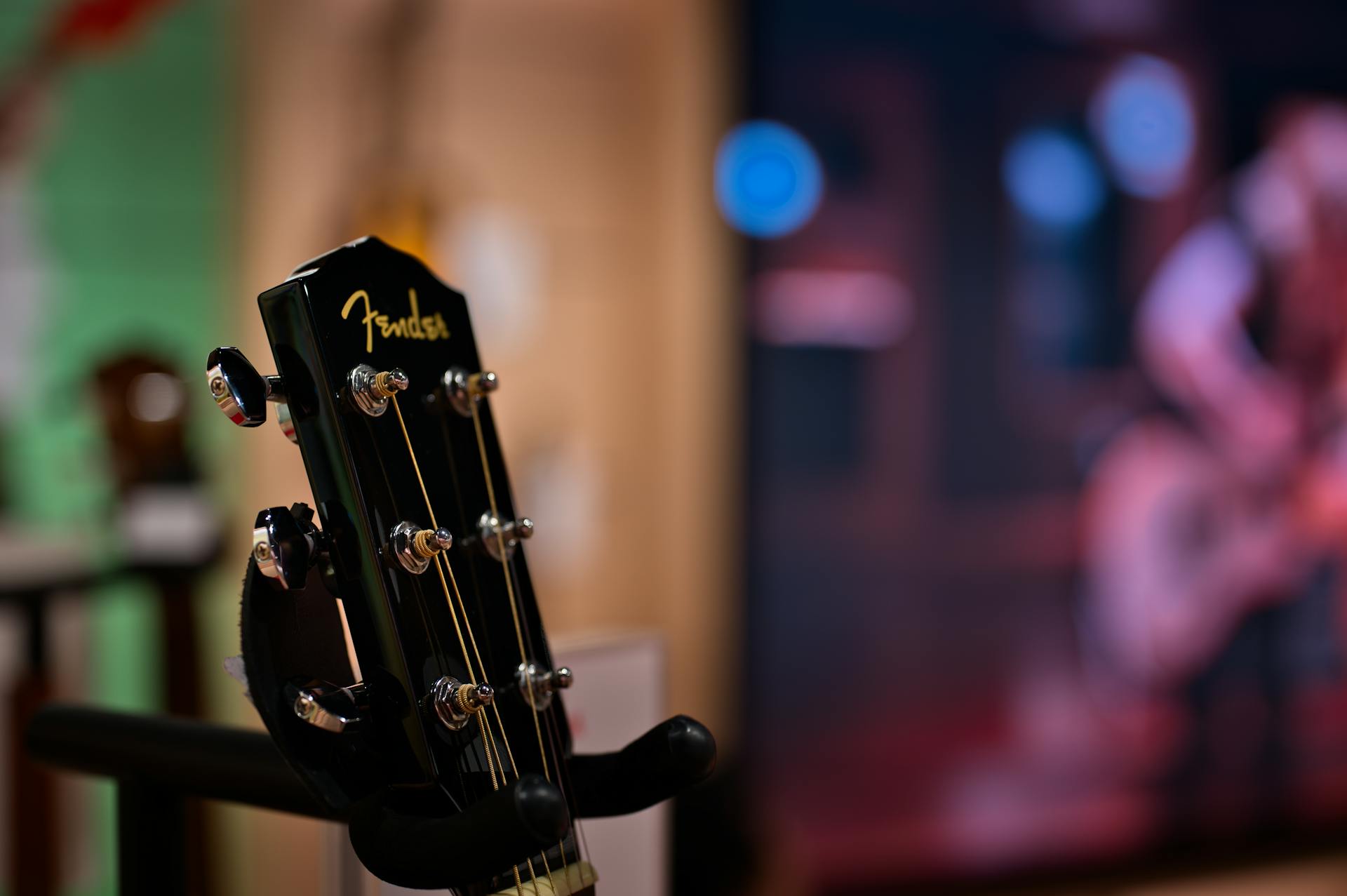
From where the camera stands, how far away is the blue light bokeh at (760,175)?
2953 mm

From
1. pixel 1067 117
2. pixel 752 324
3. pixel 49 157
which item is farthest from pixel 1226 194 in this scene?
pixel 49 157

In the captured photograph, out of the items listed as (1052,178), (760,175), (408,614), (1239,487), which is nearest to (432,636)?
(408,614)

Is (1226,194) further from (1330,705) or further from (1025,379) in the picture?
(1330,705)

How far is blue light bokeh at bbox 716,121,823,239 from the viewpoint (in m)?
2.95

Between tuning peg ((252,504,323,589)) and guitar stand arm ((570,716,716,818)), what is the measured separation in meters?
0.22

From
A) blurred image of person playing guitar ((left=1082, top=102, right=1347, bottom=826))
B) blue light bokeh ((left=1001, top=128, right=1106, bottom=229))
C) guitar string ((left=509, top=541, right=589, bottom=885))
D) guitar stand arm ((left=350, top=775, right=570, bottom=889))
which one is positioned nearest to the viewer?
guitar stand arm ((left=350, top=775, right=570, bottom=889))

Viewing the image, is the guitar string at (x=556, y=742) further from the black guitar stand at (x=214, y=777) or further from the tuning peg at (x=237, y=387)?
the tuning peg at (x=237, y=387)

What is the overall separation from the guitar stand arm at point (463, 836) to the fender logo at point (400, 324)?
10.0 inches

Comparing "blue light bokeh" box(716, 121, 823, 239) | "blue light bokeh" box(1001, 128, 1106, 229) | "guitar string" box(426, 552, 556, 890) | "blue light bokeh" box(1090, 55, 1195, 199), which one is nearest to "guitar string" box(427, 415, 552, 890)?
"guitar string" box(426, 552, 556, 890)

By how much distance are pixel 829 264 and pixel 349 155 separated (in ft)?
3.72

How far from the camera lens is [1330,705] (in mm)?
3602

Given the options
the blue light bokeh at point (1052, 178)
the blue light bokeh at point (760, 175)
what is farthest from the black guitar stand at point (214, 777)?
the blue light bokeh at point (1052, 178)

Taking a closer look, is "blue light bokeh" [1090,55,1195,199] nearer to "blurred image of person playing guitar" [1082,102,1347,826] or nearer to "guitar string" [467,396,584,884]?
"blurred image of person playing guitar" [1082,102,1347,826]

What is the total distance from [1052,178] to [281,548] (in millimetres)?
2960
